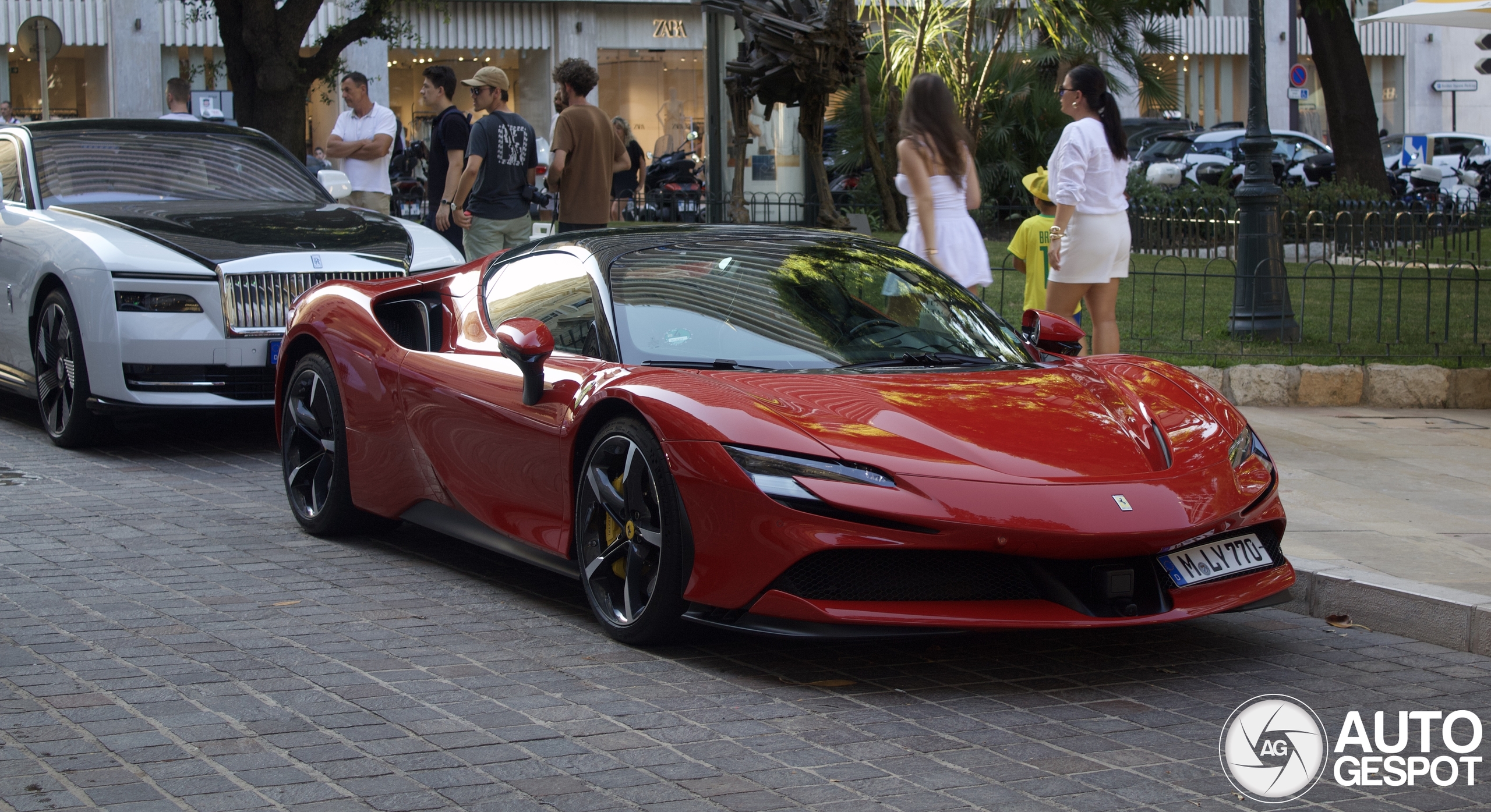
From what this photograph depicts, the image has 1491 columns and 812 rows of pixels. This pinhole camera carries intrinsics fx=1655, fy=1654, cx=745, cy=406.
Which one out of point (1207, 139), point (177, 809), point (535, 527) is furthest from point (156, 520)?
point (1207, 139)

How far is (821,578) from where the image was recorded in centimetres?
432

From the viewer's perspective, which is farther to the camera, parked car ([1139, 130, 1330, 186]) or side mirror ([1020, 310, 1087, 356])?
parked car ([1139, 130, 1330, 186])

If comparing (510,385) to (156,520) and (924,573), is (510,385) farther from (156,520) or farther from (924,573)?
(156,520)

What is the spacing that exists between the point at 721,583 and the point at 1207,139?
94.8 feet

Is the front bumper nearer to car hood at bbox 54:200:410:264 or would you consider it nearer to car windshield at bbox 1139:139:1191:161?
car hood at bbox 54:200:410:264

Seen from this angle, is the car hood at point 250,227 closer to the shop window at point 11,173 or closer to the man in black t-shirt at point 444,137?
the shop window at point 11,173

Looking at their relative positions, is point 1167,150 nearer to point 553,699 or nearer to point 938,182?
point 938,182

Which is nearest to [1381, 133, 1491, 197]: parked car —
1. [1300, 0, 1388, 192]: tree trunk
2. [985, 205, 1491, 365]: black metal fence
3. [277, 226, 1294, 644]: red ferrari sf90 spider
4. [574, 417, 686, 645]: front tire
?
[1300, 0, 1388, 192]: tree trunk

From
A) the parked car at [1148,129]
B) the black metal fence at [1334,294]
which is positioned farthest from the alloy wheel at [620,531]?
the parked car at [1148,129]

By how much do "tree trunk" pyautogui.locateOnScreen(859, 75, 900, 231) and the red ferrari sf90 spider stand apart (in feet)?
54.7

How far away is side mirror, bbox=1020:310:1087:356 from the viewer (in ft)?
18.8

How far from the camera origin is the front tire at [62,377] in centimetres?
827

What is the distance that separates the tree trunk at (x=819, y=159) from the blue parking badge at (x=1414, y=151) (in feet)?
42.5

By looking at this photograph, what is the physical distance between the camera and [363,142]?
12.2 metres
